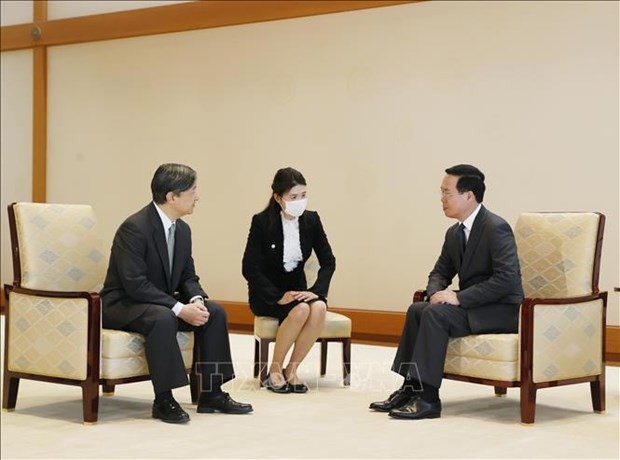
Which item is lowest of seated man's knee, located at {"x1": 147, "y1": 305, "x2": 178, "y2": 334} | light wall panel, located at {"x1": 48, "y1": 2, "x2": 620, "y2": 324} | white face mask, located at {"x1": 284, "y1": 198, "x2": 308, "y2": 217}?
seated man's knee, located at {"x1": 147, "y1": 305, "x2": 178, "y2": 334}

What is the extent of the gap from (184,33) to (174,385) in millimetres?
5329

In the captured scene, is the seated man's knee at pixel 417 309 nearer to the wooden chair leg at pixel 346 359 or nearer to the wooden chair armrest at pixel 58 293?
the wooden chair leg at pixel 346 359

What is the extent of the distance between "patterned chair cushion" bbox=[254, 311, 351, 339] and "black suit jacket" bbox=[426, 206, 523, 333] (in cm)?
104

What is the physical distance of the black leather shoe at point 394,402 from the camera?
5193 mm

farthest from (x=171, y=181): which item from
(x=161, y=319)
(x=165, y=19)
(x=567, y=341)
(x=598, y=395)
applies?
(x=165, y=19)

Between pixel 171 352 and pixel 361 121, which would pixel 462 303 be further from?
pixel 361 121

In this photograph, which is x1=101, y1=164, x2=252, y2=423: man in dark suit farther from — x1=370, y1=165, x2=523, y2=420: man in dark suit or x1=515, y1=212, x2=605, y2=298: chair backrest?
x1=515, y1=212, x2=605, y2=298: chair backrest

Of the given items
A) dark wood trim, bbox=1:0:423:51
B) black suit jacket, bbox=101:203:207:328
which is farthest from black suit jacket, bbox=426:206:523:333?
dark wood trim, bbox=1:0:423:51

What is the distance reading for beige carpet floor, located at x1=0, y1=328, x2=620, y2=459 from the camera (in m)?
4.30

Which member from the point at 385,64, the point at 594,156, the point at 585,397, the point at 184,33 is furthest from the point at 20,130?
the point at 585,397

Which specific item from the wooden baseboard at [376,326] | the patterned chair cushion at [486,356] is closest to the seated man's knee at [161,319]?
the patterned chair cushion at [486,356]

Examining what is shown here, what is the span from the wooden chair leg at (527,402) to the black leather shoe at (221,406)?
1.29 m

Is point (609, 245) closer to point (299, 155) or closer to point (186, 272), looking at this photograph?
point (299, 155)

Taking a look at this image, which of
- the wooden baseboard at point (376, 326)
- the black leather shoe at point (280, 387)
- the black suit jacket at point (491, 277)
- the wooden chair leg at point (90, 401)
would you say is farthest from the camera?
the wooden baseboard at point (376, 326)
